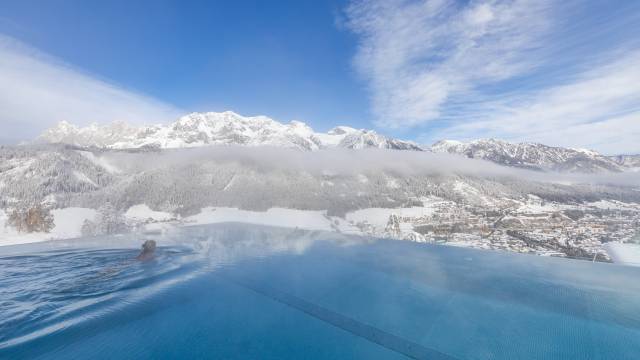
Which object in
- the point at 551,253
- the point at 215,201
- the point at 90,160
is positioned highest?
the point at 90,160

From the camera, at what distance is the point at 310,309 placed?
1587cm

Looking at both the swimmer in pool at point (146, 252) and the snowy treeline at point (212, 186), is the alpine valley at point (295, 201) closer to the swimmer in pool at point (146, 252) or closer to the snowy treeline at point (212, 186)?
the snowy treeline at point (212, 186)

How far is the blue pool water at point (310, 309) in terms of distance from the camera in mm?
11680

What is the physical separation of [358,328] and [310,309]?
10.6ft

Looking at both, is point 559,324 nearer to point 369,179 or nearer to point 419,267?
point 419,267

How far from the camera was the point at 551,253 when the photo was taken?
1390 inches

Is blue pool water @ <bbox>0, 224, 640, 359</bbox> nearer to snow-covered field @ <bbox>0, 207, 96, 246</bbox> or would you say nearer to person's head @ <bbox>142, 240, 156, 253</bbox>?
person's head @ <bbox>142, 240, 156, 253</bbox>

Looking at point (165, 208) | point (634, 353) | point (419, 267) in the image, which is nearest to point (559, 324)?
point (634, 353)

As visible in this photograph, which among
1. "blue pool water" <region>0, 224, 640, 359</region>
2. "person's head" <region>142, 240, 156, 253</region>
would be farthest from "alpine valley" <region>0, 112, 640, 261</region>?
"person's head" <region>142, 240, 156, 253</region>

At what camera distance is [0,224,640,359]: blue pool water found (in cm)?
1168

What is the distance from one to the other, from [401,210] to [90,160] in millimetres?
105593

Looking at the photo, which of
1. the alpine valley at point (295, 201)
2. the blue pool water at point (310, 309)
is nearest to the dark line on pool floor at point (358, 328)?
the blue pool water at point (310, 309)

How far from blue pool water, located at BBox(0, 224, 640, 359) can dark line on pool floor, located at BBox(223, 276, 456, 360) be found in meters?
0.07

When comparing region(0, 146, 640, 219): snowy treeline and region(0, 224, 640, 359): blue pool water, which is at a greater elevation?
region(0, 146, 640, 219): snowy treeline
